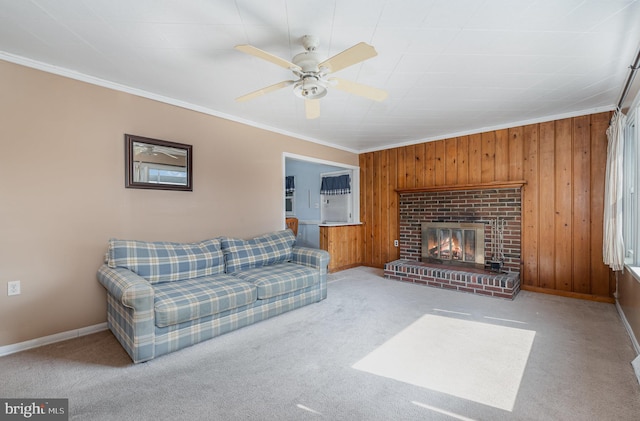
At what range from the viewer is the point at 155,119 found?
10.2 ft

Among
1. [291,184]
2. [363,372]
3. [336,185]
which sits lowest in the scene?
[363,372]

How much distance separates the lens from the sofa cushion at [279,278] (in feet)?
9.52

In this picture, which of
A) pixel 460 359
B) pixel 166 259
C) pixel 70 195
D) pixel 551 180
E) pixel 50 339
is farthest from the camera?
pixel 551 180

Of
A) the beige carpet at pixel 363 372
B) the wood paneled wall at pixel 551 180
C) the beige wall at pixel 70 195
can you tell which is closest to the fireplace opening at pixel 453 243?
the wood paneled wall at pixel 551 180

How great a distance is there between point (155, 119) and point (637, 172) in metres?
4.75

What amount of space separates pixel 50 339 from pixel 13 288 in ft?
1.73

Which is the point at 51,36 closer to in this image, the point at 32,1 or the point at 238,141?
the point at 32,1

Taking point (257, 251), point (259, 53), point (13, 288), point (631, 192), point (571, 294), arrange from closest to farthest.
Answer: point (259, 53) → point (13, 288) → point (631, 192) → point (257, 251) → point (571, 294)

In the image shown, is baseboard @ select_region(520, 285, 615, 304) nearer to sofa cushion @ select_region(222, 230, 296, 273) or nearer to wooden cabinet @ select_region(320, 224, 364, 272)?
wooden cabinet @ select_region(320, 224, 364, 272)

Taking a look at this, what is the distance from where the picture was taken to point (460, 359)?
221 centimetres

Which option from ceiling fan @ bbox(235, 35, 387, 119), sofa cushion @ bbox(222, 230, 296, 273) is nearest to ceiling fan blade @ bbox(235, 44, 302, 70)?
ceiling fan @ bbox(235, 35, 387, 119)

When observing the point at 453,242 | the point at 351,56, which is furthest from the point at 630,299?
the point at 351,56

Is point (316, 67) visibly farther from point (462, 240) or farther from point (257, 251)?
point (462, 240)

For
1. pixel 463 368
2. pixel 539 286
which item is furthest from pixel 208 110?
pixel 539 286
